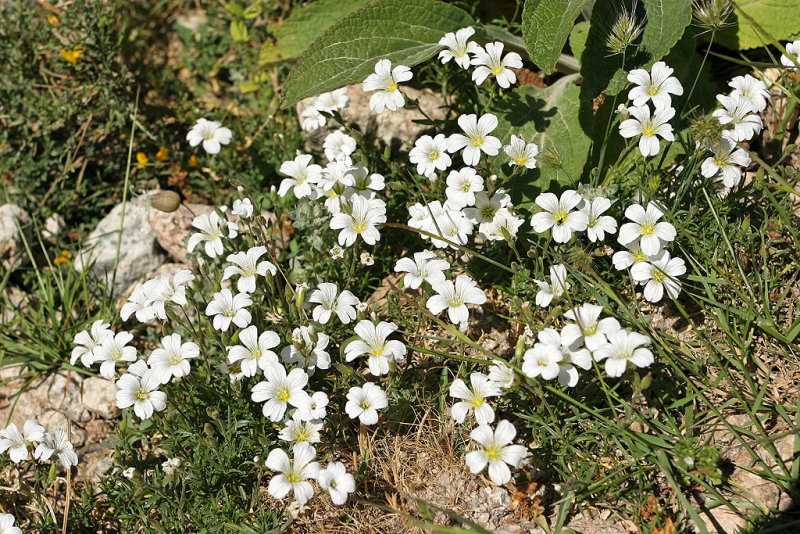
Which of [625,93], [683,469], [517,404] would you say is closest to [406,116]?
[625,93]

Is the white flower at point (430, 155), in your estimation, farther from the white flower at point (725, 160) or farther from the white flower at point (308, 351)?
the white flower at point (725, 160)

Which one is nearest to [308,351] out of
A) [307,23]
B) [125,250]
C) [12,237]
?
[125,250]

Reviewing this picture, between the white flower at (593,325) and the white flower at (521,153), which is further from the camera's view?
the white flower at (521,153)

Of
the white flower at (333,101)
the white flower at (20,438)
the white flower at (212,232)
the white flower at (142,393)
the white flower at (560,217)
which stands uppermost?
the white flower at (333,101)

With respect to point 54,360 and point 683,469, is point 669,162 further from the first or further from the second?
point 54,360

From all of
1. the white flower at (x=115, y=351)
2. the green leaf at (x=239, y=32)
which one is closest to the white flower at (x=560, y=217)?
the white flower at (x=115, y=351)

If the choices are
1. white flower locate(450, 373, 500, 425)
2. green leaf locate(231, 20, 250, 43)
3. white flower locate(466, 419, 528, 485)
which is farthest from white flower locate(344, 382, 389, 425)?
green leaf locate(231, 20, 250, 43)

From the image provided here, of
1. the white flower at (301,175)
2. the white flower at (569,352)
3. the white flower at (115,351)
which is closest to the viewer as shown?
the white flower at (569,352)
